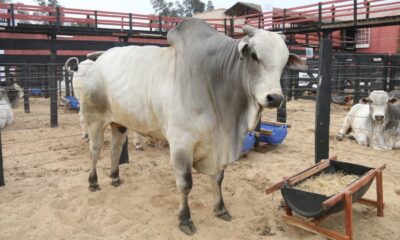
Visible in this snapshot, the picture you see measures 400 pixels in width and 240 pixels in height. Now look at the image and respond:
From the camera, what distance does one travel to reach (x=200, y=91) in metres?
3.14

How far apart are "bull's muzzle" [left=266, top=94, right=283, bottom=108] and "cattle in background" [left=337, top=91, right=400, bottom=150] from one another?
13.7 feet

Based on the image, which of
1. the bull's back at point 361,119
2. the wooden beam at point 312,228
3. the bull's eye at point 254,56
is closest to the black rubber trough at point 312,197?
the wooden beam at point 312,228

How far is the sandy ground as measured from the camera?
3.31 m

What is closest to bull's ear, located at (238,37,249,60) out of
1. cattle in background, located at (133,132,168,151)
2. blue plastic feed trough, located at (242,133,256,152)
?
blue plastic feed trough, located at (242,133,256,152)

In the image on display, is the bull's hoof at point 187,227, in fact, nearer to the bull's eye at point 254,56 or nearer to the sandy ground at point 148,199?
the sandy ground at point 148,199

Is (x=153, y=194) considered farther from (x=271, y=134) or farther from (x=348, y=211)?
(x=271, y=134)

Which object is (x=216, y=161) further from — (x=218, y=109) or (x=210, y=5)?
(x=210, y=5)

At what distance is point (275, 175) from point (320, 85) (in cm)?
128

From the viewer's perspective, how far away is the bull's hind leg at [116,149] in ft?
14.8

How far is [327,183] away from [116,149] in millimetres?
2468

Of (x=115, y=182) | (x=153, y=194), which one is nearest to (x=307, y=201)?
(x=153, y=194)

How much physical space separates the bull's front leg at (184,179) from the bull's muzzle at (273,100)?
36.2 inches

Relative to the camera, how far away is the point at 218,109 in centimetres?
317

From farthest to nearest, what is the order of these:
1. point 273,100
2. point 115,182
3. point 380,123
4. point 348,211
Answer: point 380,123
point 115,182
point 348,211
point 273,100
